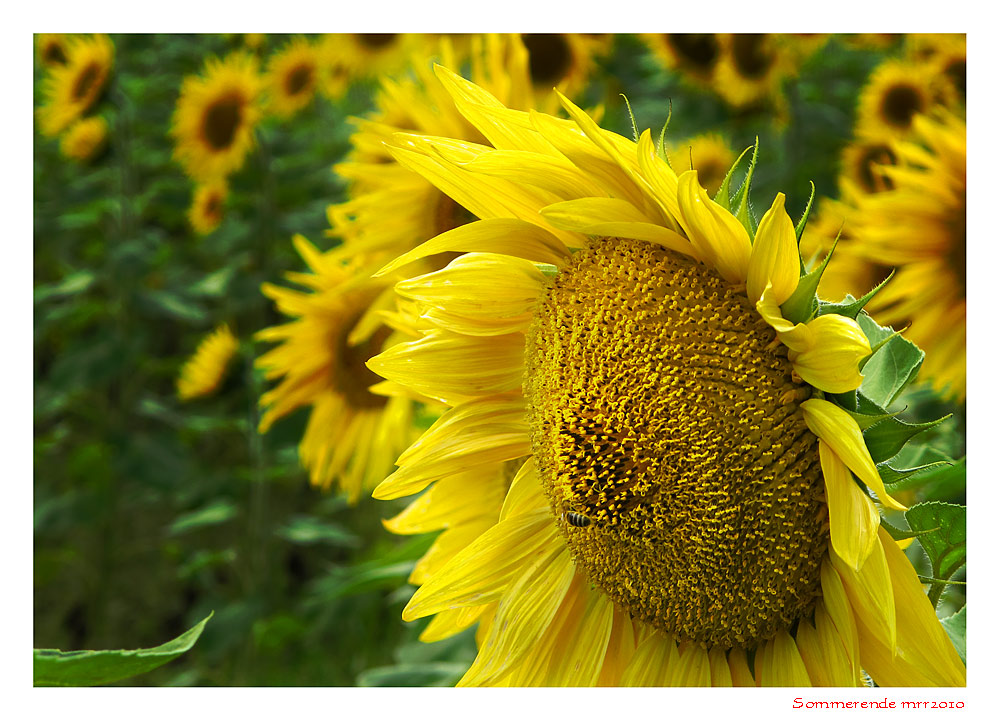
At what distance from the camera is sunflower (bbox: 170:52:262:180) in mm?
2225

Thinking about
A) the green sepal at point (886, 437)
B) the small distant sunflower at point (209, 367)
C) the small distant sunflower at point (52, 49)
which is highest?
the small distant sunflower at point (52, 49)

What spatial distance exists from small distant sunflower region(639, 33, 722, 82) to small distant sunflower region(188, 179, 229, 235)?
1161 millimetres

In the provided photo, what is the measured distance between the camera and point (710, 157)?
7.02 ft

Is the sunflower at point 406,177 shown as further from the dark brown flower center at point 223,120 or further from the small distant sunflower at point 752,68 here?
the dark brown flower center at point 223,120

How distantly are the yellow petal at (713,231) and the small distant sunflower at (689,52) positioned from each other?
136cm

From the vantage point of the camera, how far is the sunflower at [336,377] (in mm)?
1490

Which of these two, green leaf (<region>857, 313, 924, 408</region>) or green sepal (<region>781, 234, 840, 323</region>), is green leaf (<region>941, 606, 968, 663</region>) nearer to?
green leaf (<region>857, 313, 924, 408</region>)

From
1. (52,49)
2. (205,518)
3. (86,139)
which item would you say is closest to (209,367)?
(205,518)

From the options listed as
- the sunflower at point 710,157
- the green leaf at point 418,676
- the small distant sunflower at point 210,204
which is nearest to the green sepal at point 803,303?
the green leaf at point 418,676

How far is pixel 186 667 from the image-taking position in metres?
2.36

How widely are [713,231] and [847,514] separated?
8.3 inches

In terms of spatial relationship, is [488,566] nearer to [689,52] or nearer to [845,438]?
[845,438]

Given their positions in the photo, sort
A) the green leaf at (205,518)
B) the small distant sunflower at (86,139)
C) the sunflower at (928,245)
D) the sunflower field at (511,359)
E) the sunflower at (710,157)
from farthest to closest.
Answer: the small distant sunflower at (86,139)
the sunflower at (710,157)
the green leaf at (205,518)
the sunflower at (928,245)
the sunflower field at (511,359)
